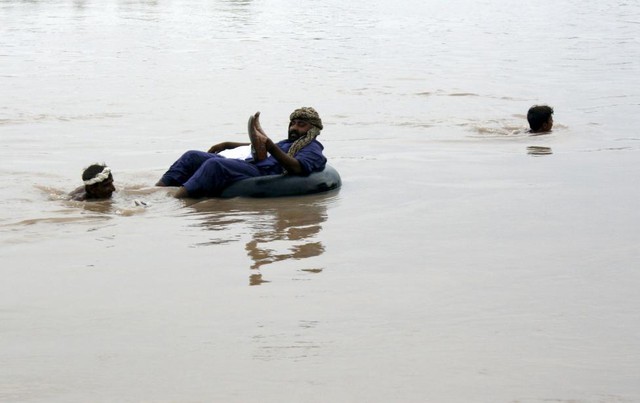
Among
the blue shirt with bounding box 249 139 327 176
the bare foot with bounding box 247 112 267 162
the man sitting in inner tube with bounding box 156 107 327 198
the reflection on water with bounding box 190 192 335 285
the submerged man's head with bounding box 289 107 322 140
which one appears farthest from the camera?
the submerged man's head with bounding box 289 107 322 140

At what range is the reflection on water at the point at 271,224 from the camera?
803 cm

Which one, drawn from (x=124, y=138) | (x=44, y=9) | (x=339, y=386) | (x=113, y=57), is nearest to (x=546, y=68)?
(x=113, y=57)

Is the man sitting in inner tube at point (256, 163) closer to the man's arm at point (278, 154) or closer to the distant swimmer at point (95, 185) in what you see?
the man's arm at point (278, 154)

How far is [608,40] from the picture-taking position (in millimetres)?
29906

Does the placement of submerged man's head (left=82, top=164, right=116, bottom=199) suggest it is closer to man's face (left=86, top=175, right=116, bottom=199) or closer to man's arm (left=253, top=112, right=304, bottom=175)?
man's face (left=86, top=175, right=116, bottom=199)

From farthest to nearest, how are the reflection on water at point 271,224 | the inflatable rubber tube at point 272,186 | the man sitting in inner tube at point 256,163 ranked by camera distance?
the inflatable rubber tube at point 272,186, the man sitting in inner tube at point 256,163, the reflection on water at point 271,224

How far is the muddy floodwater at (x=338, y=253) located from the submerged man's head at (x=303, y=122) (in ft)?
2.23

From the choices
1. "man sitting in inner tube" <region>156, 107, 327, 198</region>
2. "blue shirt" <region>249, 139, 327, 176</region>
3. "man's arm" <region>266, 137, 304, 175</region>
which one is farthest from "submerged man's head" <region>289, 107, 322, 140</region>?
"man's arm" <region>266, 137, 304, 175</region>

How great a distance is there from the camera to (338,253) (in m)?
8.09

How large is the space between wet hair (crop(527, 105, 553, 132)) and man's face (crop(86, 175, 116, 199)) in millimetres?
6654

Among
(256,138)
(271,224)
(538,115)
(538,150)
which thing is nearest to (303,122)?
(256,138)

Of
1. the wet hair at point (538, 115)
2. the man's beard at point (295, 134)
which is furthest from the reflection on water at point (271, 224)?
the wet hair at point (538, 115)

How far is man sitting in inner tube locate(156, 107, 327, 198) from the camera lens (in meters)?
10.1

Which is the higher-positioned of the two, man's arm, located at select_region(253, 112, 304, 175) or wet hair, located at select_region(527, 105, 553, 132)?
man's arm, located at select_region(253, 112, 304, 175)
